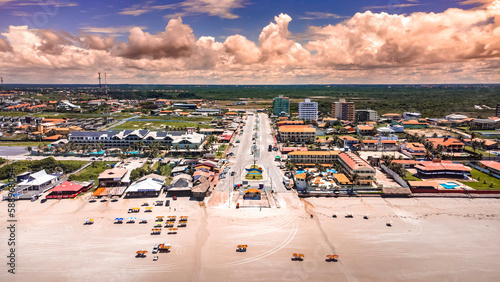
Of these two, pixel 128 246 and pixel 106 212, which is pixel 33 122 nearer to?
pixel 106 212

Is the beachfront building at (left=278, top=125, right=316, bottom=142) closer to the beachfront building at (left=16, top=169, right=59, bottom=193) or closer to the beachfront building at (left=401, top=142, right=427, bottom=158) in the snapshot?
the beachfront building at (left=401, top=142, right=427, bottom=158)

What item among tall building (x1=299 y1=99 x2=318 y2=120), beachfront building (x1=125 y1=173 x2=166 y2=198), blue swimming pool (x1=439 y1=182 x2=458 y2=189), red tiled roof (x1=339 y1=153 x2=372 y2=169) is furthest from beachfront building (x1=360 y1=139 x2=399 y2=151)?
tall building (x1=299 y1=99 x2=318 y2=120)

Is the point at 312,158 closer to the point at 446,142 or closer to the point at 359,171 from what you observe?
the point at 359,171

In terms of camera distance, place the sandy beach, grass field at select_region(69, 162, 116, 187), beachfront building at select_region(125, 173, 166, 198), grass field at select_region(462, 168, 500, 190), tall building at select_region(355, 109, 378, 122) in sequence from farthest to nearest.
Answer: tall building at select_region(355, 109, 378, 122) < grass field at select_region(69, 162, 116, 187) < grass field at select_region(462, 168, 500, 190) < beachfront building at select_region(125, 173, 166, 198) < the sandy beach

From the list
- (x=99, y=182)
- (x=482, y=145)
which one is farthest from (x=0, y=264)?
(x=482, y=145)

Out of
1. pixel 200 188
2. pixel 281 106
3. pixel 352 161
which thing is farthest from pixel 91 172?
pixel 281 106

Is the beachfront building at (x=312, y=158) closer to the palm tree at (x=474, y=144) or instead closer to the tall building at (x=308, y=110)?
the palm tree at (x=474, y=144)
